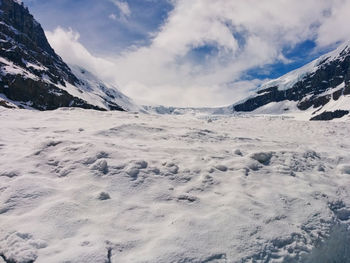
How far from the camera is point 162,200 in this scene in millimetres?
6758

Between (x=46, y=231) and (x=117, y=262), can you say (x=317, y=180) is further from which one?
(x=46, y=231)

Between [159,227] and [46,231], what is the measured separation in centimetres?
193

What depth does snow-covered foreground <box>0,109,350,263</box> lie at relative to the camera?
17.2ft

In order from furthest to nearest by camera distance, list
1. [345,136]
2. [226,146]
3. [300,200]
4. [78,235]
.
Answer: [345,136] < [226,146] < [300,200] < [78,235]

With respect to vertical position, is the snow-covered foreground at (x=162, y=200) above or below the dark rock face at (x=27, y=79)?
below

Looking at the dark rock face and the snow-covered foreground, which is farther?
the dark rock face

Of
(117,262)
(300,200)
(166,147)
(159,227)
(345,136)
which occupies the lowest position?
(117,262)

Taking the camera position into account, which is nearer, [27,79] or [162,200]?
[162,200]

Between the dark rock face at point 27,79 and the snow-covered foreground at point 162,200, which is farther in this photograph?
the dark rock face at point 27,79

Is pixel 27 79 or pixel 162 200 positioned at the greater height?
pixel 27 79

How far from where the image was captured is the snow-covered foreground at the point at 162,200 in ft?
17.2

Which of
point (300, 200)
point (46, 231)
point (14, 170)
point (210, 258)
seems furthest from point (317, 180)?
point (14, 170)

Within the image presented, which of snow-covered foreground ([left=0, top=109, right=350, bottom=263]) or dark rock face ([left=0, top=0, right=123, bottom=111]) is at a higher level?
dark rock face ([left=0, top=0, right=123, bottom=111])

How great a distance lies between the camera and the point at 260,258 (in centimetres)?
542
